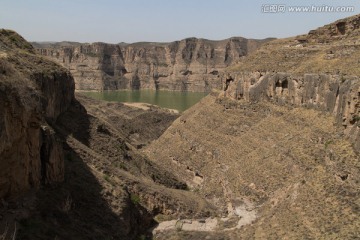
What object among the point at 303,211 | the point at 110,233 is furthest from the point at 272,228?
the point at 110,233

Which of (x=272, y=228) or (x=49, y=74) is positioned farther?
(x=49, y=74)

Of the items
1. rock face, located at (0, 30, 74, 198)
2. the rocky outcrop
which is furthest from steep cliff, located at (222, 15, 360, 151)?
rock face, located at (0, 30, 74, 198)

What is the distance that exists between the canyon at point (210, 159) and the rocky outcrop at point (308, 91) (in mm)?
134

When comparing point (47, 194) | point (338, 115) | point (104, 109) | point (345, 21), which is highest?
point (345, 21)

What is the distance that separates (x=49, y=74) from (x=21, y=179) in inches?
745

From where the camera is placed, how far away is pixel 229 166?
42656mm

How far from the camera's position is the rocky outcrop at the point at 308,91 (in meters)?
31.5

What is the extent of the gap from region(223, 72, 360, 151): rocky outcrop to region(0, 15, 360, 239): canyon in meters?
0.13

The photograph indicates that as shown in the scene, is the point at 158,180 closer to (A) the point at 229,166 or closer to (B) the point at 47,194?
(A) the point at 229,166

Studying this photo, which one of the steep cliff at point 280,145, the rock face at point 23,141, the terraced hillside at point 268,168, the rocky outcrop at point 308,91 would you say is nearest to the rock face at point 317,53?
the steep cliff at point 280,145

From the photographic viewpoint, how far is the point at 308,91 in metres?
41.0

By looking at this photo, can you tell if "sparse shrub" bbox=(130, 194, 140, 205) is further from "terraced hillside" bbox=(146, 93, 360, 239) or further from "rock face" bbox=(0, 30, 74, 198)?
"rock face" bbox=(0, 30, 74, 198)

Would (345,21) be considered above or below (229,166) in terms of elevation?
above

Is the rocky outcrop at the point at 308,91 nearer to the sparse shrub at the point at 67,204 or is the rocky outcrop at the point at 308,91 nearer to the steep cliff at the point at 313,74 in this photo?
the steep cliff at the point at 313,74
